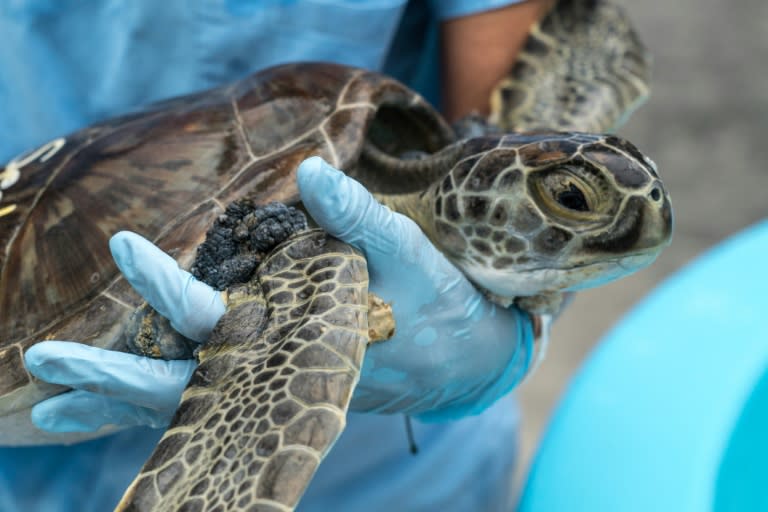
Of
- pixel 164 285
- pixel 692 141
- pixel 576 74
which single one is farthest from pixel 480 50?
pixel 692 141

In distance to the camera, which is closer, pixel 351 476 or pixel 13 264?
pixel 13 264

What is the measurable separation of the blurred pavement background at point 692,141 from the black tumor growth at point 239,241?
1.64 meters

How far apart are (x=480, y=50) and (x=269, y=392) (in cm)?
65

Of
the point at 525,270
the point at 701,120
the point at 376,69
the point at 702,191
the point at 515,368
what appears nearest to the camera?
the point at 525,270

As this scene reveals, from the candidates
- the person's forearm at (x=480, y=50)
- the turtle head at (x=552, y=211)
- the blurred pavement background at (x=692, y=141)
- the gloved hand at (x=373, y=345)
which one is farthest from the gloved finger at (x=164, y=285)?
the blurred pavement background at (x=692, y=141)

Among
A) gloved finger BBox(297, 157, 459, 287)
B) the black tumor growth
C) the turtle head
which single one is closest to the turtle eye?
the turtle head

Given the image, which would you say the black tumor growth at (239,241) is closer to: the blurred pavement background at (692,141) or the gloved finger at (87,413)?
the gloved finger at (87,413)

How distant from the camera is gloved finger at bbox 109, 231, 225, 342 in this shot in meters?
0.64

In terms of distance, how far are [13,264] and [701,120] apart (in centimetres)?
301

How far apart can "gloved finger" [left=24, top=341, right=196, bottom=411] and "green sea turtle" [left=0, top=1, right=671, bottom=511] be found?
0.10 ft

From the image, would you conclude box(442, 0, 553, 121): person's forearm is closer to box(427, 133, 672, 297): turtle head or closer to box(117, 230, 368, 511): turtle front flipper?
box(427, 133, 672, 297): turtle head

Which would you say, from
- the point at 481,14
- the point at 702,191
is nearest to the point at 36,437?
the point at 481,14

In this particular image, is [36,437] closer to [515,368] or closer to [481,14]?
[515,368]

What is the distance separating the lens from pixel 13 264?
0.75 m
